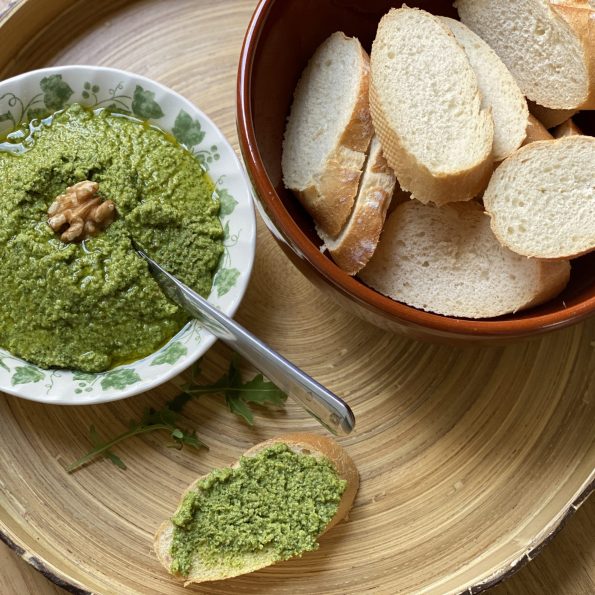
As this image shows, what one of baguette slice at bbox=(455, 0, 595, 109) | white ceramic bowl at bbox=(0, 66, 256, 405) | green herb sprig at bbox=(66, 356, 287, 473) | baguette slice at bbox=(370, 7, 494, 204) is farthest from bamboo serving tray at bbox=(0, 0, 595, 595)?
baguette slice at bbox=(455, 0, 595, 109)

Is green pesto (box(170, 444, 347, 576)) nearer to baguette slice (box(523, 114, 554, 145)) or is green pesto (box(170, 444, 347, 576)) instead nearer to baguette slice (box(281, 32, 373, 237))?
baguette slice (box(281, 32, 373, 237))

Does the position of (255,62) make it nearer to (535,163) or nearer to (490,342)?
(535,163)

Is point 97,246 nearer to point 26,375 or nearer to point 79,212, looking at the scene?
point 79,212

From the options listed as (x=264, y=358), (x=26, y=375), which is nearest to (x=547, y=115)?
(x=264, y=358)

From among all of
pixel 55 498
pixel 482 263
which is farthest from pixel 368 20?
pixel 55 498

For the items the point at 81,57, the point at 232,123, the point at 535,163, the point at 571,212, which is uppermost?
the point at 81,57

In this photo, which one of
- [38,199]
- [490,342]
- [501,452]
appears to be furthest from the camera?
[501,452]

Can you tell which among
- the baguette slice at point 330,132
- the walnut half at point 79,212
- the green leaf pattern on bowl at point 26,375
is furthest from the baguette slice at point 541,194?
the green leaf pattern on bowl at point 26,375

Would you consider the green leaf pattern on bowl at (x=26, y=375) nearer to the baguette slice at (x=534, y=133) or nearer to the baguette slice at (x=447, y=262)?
the baguette slice at (x=447, y=262)
